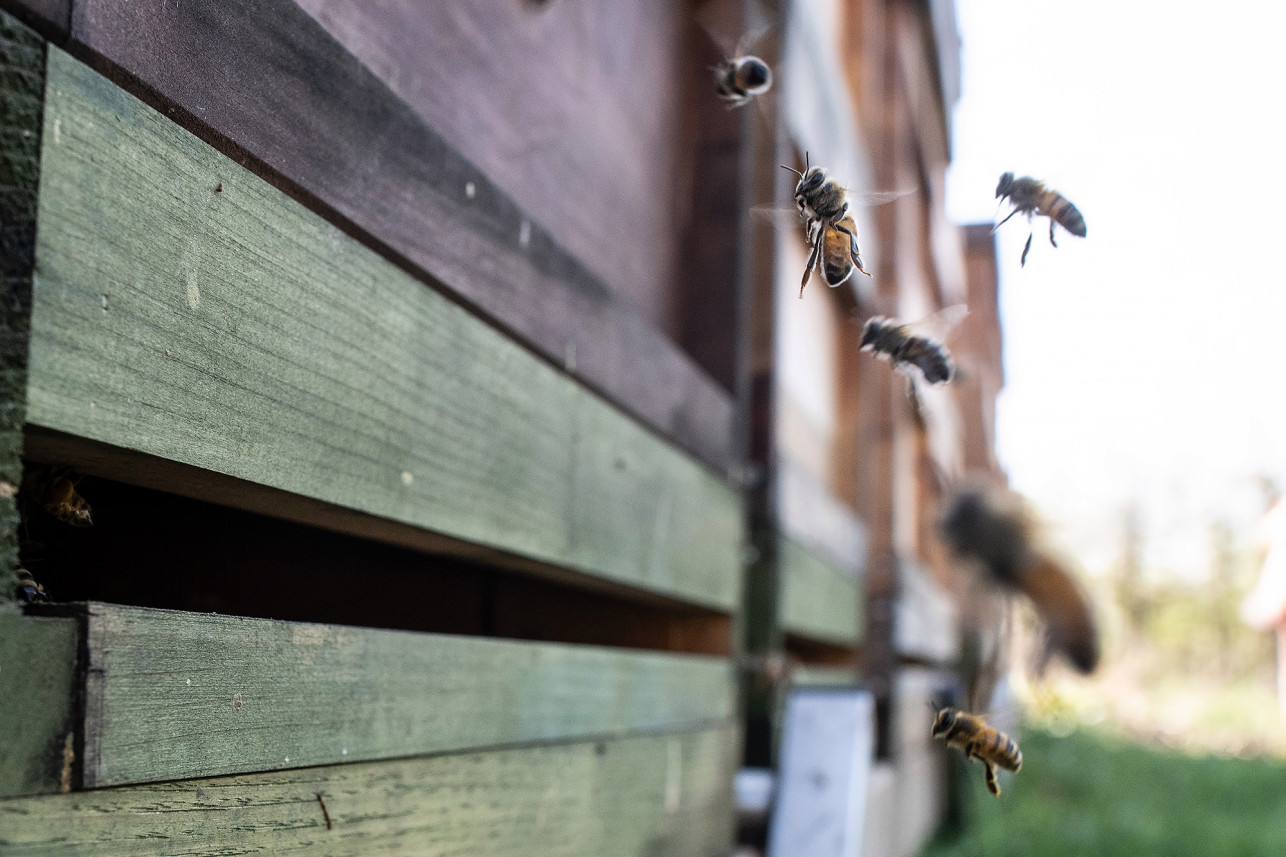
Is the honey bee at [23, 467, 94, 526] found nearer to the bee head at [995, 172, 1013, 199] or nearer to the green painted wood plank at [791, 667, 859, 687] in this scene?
the bee head at [995, 172, 1013, 199]

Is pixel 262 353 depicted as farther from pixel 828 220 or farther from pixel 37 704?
pixel 828 220

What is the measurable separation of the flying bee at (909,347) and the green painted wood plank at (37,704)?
1.40 m

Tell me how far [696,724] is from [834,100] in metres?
2.67

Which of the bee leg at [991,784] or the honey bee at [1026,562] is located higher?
the honey bee at [1026,562]

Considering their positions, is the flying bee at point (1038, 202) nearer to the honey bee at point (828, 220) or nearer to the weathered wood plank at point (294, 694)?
the honey bee at point (828, 220)

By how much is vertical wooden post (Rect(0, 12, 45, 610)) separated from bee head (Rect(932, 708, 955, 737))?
1442mm

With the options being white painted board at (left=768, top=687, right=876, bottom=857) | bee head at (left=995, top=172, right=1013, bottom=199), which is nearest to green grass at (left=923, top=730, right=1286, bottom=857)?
white painted board at (left=768, top=687, right=876, bottom=857)

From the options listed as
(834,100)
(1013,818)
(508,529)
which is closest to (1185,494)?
(1013,818)

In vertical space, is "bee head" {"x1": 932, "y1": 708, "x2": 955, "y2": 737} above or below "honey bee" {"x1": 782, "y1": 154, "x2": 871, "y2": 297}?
below

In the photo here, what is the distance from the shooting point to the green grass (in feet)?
19.0

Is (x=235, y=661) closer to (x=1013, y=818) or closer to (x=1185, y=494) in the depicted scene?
(x=1013, y=818)

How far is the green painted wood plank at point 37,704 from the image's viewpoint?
2.47 ft

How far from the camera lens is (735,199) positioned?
285 cm

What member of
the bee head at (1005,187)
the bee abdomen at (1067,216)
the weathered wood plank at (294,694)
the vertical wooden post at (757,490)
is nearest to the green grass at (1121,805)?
the vertical wooden post at (757,490)
